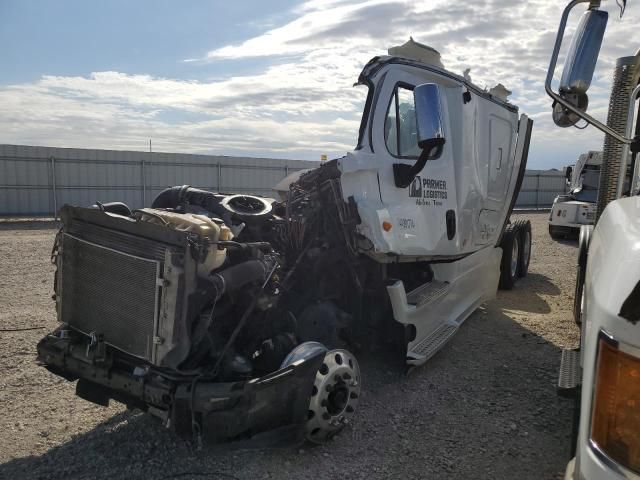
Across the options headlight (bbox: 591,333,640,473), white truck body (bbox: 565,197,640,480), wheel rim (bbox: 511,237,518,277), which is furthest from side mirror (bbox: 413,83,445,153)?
wheel rim (bbox: 511,237,518,277)

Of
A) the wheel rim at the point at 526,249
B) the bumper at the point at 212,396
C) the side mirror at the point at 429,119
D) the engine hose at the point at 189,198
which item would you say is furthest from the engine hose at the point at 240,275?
the wheel rim at the point at 526,249

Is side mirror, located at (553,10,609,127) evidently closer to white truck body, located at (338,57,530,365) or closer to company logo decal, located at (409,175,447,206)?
white truck body, located at (338,57,530,365)

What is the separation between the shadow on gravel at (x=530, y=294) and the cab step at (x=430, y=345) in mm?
2489

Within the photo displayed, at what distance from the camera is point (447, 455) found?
3.64 m

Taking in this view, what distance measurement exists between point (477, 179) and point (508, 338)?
1.84 metres

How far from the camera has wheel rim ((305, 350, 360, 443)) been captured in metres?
3.49

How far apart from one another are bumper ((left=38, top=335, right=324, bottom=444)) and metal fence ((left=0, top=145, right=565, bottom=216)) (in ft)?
44.7

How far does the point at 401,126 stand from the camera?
16.5 ft

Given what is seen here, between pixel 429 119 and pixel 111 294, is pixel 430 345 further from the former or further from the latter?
pixel 111 294

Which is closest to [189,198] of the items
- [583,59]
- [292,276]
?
[292,276]

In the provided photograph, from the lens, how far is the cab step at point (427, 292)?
16.8 feet

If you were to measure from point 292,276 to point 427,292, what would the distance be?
1.70 m

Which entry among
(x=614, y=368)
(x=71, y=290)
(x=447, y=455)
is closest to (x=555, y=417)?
(x=447, y=455)

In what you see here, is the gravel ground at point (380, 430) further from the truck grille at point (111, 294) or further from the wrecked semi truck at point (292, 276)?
the truck grille at point (111, 294)
